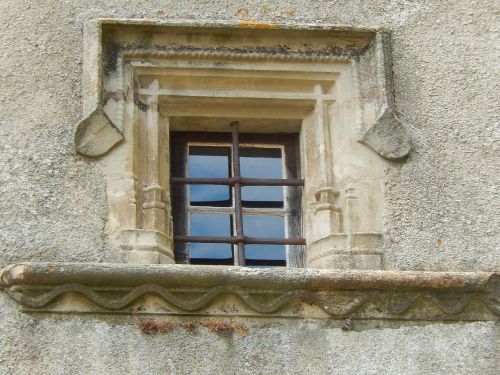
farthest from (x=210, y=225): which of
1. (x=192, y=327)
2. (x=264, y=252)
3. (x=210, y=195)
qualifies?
(x=192, y=327)

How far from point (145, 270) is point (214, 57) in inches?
43.0

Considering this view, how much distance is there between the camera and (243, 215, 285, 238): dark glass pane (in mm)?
5125

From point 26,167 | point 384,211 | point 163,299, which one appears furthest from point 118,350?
point 384,211

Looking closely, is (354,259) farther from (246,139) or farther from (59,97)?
(59,97)

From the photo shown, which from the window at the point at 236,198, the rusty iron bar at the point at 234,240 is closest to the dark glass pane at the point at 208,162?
the window at the point at 236,198

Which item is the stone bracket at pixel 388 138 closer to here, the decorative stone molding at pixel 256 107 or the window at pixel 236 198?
the decorative stone molding at pixel 256 107

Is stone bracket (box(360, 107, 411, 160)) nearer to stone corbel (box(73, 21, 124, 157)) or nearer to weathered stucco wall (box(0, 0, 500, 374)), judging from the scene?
weathered stucco wall (box(0, 0, 500, 374))

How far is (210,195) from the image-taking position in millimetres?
5191

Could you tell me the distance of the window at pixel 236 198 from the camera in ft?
16.6

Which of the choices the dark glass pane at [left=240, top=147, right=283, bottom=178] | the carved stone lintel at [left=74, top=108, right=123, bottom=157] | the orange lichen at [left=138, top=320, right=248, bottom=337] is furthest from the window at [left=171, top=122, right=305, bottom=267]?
the orange lichen at [left=138, top=320, right=248, bottom=337]

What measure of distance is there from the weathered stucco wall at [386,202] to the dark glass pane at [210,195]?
0.46 metres

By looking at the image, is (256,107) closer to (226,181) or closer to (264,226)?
(226,181)

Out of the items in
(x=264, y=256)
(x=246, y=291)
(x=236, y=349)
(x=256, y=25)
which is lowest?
(x=236, y=349)

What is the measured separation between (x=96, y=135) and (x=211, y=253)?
668 millimetres
